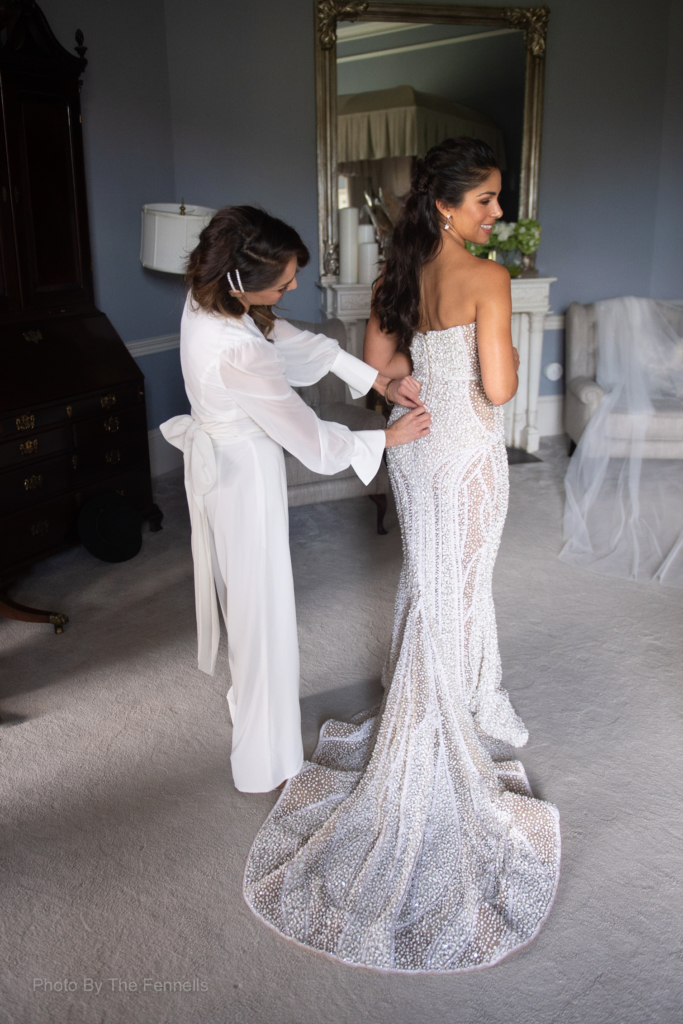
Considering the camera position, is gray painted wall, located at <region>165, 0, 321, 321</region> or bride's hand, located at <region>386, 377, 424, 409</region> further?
gray painted wall, located at <region>165, 0, 321, 321</region>

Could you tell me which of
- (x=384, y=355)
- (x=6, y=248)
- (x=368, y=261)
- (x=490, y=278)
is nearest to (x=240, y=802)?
(x=384, y=355)

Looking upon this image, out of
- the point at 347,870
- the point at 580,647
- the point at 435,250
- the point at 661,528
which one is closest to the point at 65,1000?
the point at 347,870

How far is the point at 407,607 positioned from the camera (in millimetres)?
2299

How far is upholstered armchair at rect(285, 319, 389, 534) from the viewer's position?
161 inches

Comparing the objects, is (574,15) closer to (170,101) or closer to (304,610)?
(170,101)

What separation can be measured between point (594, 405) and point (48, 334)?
319 centimetres

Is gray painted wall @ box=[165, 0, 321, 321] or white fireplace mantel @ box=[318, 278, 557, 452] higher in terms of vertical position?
gray painted wall @ box=[165, 0, 321, 321]

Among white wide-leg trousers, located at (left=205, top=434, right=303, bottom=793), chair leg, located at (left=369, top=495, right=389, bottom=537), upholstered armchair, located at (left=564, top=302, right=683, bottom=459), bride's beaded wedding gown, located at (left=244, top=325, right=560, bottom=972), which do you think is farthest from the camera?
upholstered armchair, located at (left=564, top=302, right=683, bottom=459)

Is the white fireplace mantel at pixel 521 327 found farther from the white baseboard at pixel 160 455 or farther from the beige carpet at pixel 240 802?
the beige carpet at pixel 240 802

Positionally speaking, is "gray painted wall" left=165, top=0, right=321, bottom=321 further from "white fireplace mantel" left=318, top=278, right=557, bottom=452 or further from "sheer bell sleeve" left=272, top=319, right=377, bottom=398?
"sheer bell sleeve" left=272, top=319, right=377, bottom=398

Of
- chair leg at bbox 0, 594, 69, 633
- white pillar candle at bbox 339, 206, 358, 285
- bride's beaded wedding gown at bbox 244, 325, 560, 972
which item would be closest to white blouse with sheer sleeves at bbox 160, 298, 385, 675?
bride's beaded wedding gown at bbox 244, 325, 560, 972

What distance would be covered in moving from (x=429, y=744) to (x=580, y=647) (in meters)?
1.28

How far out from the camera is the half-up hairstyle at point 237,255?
74.1 inches

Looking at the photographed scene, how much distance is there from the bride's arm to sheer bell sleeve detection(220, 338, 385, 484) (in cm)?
33
